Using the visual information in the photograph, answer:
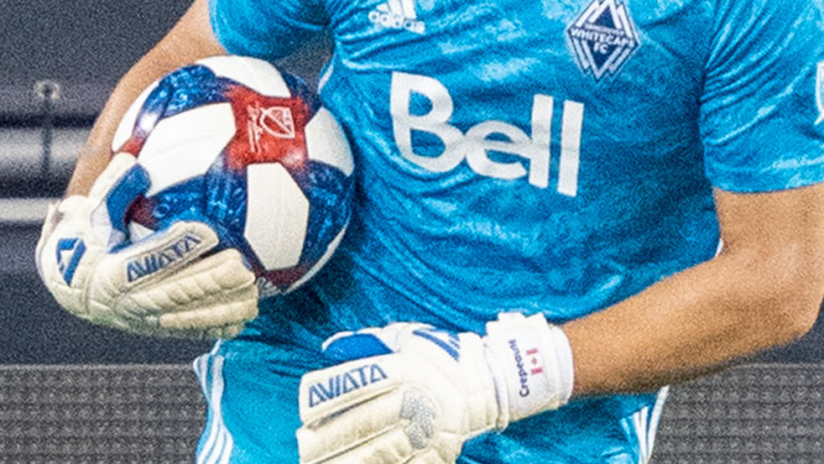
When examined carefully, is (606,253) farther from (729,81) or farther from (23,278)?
(23,278)

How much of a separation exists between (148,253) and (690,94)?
464 mm

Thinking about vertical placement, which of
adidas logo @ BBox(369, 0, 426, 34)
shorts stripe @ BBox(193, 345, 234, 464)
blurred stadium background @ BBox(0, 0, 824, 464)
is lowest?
blurred stadium background @ BBox(0, 0, 824, 464)

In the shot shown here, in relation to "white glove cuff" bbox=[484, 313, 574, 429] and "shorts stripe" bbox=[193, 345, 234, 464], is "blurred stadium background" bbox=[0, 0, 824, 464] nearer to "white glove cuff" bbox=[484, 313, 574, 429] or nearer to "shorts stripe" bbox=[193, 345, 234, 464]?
"shorts stripe" bbox=[193, 345, 234, 464]

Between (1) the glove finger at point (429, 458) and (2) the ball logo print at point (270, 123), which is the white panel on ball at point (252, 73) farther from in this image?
(1) the glove finger at point (429, 458)

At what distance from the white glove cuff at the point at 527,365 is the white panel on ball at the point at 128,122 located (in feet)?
1.29

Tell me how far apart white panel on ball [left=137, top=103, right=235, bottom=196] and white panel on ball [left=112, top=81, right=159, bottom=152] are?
37mm

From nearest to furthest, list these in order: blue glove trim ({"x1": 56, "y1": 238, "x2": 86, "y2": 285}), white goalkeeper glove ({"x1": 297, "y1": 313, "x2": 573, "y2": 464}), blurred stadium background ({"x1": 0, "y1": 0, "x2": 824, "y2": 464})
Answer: white goalkeeper glove ({"x1": 297, "y1": 313, "x2": 573, "y2": 464}) → blue glove trim ({"x1": 56, "y1": 238, "x2": 86, "y2": 285}) → blurred stadium background ({"x1": 0, "y1": 0, "x2": 824, "y2": 464})

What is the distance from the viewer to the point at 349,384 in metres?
1.13

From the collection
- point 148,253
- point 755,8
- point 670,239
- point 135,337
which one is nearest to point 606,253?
point 670,239

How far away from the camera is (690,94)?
123 centimetres

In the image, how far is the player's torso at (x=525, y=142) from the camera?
1226mm

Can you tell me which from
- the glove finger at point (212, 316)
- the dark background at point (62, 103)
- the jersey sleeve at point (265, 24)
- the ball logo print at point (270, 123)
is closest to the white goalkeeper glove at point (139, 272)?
the glove finger at point (212, 316)

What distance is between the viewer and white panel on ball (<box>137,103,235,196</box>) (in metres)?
1.30

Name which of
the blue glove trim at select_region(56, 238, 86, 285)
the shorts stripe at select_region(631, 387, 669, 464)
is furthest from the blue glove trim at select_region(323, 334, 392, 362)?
the shorts stripe at select_region(631, 387, 669, 464)
